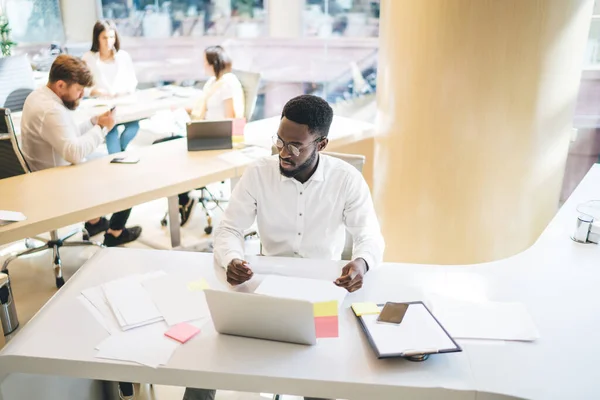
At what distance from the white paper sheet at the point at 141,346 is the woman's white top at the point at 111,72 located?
143 inches

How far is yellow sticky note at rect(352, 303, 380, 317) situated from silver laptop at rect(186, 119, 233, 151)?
197 centimetres

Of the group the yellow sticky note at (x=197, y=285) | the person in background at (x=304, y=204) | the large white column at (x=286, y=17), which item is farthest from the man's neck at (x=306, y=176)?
the large white column at (x=286, y=17)

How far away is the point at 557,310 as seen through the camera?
177cm

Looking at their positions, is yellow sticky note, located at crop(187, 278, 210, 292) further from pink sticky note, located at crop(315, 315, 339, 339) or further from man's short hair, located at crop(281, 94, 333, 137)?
man's short hair, located at crop(281, 94, 333, 137)

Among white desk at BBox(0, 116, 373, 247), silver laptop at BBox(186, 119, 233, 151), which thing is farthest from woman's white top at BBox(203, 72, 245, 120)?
silver laptop at BBox(186, 119, 233, 151)

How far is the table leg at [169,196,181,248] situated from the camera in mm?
3535

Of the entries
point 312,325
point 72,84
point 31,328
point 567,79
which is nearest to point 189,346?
point 312,325

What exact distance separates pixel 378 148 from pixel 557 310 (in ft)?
5.75

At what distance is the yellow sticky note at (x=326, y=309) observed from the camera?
1.66 m

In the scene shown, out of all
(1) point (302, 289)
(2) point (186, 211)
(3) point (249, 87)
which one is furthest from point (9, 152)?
(1) point (302, 289)

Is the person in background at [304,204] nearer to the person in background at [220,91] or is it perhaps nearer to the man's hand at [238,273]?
the man's hand at [238,273]

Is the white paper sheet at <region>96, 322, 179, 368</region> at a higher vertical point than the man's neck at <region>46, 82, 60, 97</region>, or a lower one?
lower

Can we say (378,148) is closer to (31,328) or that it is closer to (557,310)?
(557,310)

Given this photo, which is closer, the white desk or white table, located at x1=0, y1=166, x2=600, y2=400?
white table, located at x1=0, y1=166, x2=600, y2=400
